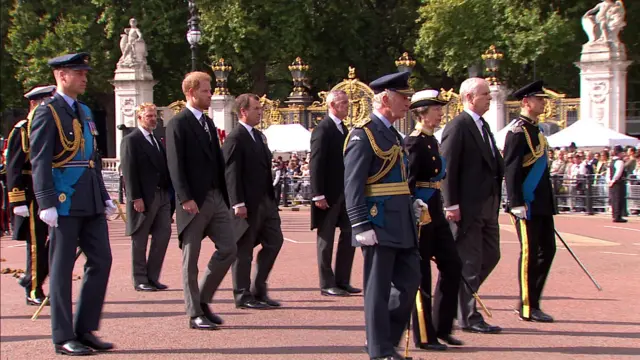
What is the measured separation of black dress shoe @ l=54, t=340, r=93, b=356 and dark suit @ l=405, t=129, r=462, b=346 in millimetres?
2307

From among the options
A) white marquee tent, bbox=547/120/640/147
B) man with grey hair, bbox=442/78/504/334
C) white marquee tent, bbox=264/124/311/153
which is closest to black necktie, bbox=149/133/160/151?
man with grey hair, bbox=442/78/504/334

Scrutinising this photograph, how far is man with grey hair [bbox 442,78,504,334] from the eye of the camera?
329 inches

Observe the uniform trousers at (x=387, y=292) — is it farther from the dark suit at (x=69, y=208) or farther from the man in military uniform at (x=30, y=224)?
the man in military uniform at (x=30, y=224)

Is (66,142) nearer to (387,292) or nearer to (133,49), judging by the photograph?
(387,292)

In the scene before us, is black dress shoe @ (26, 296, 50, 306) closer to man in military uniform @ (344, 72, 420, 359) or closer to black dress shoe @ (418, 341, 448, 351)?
black dress shoe @ (418, 341, 448, 351)

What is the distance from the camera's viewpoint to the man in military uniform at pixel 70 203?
24.7 feet

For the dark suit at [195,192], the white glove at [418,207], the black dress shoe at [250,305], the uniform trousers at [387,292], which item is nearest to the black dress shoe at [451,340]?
the uniform trousers at [387,292]

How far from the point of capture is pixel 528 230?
890cm

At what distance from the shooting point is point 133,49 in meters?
35.1

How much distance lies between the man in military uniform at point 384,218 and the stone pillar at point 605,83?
22403 mm

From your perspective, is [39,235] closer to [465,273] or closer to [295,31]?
[465,273]

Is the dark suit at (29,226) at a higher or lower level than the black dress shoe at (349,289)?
higher

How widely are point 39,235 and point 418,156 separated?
390cm

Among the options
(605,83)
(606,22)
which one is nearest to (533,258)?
(605,83)
